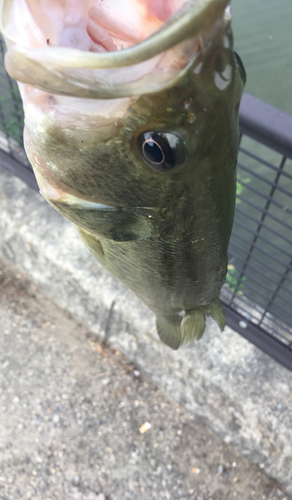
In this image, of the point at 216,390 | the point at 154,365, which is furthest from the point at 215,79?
the point at 154,365

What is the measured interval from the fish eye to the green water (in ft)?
17.2

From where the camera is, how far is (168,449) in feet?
8.11

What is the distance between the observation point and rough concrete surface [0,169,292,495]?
2.18 metres

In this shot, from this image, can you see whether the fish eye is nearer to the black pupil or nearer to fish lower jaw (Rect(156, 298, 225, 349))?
the black pupil

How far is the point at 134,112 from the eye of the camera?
638 mm

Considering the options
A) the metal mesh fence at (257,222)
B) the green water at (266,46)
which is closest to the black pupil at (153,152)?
the metal mesh fence at (257,222)

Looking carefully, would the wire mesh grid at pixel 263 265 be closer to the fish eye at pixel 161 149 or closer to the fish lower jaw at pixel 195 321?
the fish lower jaw at pixel 195 321

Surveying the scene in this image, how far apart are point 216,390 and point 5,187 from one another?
2.01 metres

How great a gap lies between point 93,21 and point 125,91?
245mm

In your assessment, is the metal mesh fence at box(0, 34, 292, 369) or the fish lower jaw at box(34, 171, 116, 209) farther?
the metal mesh fence at box(0, 34, 292, 369)

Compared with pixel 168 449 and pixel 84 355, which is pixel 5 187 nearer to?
pixel 84 355

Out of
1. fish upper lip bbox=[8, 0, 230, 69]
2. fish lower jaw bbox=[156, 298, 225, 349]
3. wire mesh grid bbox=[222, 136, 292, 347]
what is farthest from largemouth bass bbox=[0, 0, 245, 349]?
wire mesh grid bbox=[222, 136, 292, 347]

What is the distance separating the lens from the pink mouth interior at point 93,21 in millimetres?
658

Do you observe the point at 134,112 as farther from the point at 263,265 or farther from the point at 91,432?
the point at 91,432
